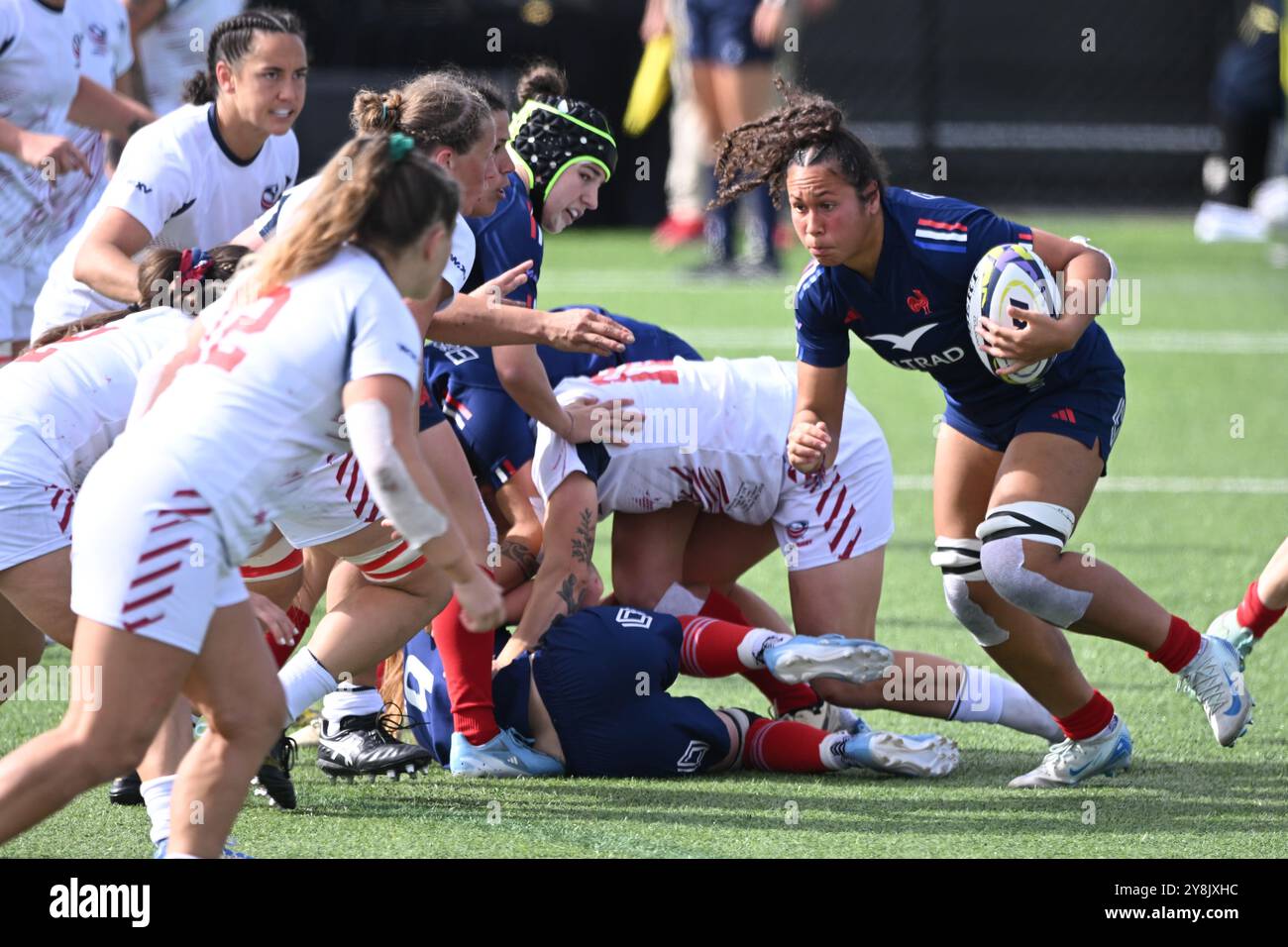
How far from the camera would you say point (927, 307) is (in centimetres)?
437

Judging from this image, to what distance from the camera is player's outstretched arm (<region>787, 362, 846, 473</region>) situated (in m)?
4.53

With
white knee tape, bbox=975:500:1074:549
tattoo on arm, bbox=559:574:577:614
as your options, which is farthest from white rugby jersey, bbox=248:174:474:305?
white knee tape, bbox=975:500:1074:549

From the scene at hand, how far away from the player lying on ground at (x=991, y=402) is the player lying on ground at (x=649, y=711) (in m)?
0.36

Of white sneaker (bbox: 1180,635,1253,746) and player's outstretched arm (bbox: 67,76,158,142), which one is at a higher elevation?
player's outstretched arm (bbox: 67,76,158,142)

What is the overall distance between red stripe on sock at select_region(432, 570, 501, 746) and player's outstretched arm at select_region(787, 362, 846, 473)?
3.06 feet

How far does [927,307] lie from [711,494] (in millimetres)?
985

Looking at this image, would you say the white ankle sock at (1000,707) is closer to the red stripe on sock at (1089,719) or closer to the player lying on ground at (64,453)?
the red stripe on sock at (1089,719)

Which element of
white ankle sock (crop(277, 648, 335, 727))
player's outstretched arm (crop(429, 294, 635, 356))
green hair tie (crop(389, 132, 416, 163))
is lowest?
white ankle sock (crop(277, 648, 335, 727))

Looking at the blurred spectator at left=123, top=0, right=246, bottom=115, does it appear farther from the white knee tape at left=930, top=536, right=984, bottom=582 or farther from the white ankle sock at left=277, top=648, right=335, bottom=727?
the white knee tape at left=930, top=536, right=984, bottom=582

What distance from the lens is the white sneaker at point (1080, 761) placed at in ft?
14.5

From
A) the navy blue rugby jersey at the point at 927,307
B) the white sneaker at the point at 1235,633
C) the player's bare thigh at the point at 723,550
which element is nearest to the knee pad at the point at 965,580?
the navy blue rugby jersey at the point at 927,307

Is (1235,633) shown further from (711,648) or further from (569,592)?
(569,592)
